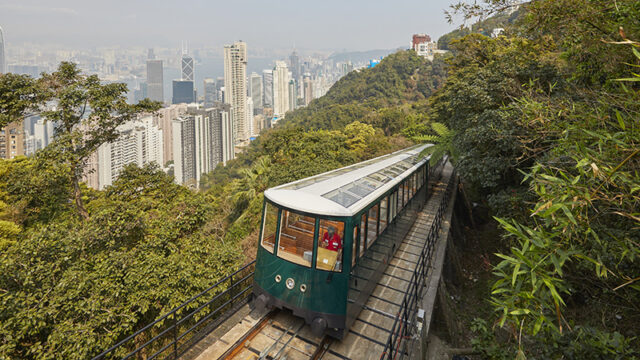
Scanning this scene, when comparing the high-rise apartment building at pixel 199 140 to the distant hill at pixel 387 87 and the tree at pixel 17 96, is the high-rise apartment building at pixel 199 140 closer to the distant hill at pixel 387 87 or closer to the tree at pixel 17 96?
the distant hill at pixel 387 87

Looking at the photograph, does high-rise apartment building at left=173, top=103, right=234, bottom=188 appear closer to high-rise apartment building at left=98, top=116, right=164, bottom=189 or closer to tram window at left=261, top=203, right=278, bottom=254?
high-rise apartment building at left=98, top=116, right=164, bottom=189

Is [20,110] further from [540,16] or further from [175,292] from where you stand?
[540,16]

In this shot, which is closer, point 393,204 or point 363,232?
point 363,232

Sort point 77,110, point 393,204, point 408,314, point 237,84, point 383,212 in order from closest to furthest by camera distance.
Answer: point 408,314, point 383,212, point 393,204, point 77,110, point 237,84

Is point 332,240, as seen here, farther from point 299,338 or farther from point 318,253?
point 299,338

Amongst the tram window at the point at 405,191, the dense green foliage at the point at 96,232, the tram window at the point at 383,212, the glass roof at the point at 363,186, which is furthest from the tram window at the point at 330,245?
the tram window at the point at 405,191

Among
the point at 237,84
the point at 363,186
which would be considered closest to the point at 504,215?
the point at 363,186

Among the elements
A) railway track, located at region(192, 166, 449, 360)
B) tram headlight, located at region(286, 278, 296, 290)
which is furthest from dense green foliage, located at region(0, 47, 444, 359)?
tram headlight, located at region(286, 278, 296, 290)
